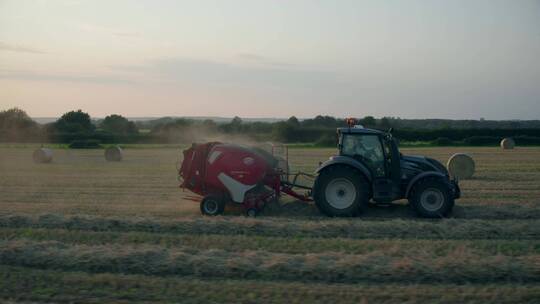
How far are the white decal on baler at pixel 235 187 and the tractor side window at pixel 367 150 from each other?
193cm

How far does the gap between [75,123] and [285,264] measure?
4155 centimetres

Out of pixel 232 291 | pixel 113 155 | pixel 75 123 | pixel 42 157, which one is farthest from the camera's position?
pixel 75 123

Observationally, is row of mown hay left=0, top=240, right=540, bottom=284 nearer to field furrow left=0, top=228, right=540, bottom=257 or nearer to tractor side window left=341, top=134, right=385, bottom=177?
field furrow left=0, top=228, right=540, bottom=257

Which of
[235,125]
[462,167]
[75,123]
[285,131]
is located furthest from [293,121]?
[462,167]

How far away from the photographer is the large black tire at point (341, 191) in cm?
994

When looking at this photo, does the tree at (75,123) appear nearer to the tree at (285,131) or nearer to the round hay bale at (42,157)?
the tree at (285,131)

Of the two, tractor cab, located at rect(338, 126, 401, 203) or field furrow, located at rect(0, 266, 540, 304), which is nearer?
field furrow, located at rect(0, 266, 540, 304)

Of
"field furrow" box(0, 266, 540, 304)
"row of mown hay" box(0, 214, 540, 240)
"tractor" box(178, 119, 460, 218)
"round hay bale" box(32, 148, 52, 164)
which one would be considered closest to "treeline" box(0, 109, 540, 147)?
"round hay bale" box(32, 148, 52, 164)

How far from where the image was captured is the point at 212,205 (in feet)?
34.2

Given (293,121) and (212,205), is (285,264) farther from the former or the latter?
(293,121)

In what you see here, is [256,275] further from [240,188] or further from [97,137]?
[97,137]

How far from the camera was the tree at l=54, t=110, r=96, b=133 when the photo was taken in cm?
4362

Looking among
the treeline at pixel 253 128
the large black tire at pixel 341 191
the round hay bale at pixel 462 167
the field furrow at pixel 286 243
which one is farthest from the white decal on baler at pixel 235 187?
the treeline at pixel 253 128

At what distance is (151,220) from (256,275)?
3694 mm
